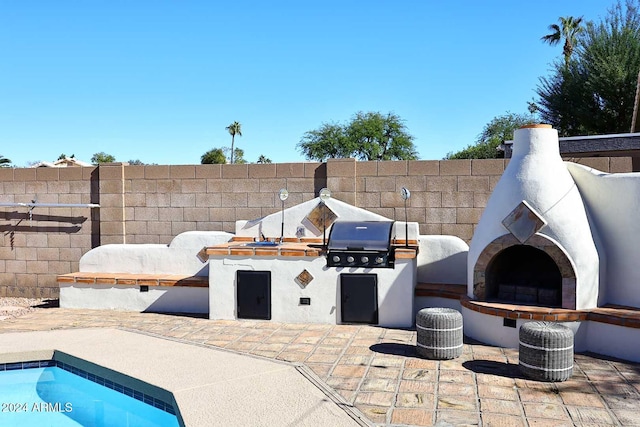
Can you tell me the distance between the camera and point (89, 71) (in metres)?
16.2

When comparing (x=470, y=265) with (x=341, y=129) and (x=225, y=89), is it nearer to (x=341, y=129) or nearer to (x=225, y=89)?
(x=225, y=89)

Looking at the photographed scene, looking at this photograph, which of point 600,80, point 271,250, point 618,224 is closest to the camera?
point 618,224

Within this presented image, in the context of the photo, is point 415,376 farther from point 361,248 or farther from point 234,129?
point 234,129

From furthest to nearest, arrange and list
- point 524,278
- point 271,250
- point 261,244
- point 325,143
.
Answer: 1. point 325,143
2. point 261,244
3. point 271,250
4. point 524,278

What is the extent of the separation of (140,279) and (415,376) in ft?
21.6

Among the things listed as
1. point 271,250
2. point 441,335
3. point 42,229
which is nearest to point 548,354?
point 441,335

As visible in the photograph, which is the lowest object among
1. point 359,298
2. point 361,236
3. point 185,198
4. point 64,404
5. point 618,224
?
point 64,404

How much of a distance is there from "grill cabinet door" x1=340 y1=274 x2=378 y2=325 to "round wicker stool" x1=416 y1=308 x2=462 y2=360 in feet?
6.46

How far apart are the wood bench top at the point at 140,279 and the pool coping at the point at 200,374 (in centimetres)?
172

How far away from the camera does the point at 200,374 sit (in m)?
6.52

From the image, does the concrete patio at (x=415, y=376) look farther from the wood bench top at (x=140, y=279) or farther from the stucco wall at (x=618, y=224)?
the stucco wall at (x=618, y=224)

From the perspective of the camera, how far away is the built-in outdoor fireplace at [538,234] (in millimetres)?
7617

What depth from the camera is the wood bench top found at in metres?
10.5

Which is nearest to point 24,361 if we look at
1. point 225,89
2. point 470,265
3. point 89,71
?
point 470,265
